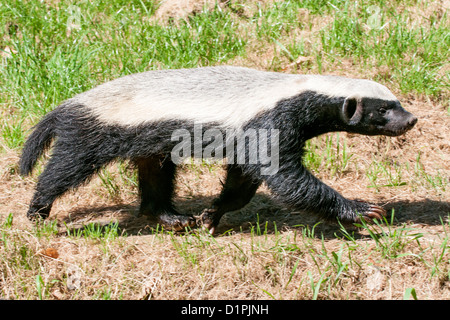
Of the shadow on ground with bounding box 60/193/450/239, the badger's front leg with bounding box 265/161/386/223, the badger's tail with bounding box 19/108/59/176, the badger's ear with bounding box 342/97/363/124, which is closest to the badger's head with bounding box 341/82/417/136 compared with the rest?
the badger's ear with bounding box 342/97/363/124

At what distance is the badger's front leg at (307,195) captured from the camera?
15.7 ft

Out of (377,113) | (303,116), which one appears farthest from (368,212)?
(303,116)

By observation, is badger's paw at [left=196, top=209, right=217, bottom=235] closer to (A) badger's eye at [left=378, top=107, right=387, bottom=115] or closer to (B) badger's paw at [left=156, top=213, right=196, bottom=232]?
(B) badger's paw at [left=156, top=213, right=196, bottom=232]

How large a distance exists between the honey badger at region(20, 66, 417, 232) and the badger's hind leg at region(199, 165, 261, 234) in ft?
0.41

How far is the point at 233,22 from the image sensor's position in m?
7.97

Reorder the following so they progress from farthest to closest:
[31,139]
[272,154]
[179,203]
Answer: [179,203], [31,139], [272,154]

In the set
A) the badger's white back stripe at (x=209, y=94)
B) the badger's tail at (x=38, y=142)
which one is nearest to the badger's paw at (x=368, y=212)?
the badger's white back stripe at (x=209, y=94)

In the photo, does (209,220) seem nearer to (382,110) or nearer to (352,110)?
(352,110)

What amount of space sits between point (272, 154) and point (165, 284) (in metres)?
1.36

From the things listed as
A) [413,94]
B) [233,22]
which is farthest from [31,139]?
[413,94]

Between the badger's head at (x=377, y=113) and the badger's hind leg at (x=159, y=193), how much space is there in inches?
70.5

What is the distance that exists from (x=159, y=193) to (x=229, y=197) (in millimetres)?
710

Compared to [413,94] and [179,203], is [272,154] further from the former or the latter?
[413,94]

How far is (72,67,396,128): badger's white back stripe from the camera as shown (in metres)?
4.79
